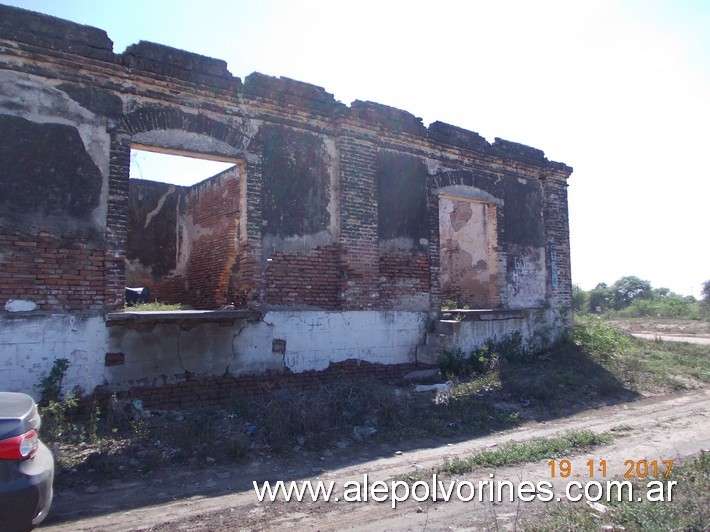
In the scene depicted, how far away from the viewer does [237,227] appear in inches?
370

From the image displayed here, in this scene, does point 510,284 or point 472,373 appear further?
point 510,284

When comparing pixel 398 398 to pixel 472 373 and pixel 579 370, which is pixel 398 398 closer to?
pixel 472 373

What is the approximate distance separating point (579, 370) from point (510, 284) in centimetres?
231

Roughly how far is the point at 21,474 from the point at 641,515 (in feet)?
13.5

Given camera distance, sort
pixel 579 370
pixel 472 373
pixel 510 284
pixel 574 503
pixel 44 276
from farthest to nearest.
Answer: pixel 510 284
pixel 579 370
pixel 472 373
pixel 44 276
pixel 574 503

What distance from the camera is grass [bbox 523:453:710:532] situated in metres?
3.68

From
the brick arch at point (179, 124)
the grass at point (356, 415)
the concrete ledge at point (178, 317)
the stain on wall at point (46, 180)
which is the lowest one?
the grass at point (356, 415)

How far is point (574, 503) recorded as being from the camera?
4.33m

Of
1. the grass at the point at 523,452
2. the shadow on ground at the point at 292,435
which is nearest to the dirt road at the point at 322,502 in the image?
the shadow on ground at the point at 292,435

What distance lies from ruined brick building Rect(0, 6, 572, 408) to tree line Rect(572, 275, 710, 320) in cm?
2659

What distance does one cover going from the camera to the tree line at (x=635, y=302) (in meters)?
34.2

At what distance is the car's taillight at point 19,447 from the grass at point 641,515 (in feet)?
10.7

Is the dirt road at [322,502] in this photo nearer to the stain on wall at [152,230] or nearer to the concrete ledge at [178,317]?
the concrete ledge at [178,317]

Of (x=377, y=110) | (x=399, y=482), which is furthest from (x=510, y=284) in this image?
(x=399, y=482)
